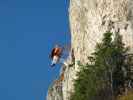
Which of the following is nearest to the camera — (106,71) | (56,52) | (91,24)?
(106,71)

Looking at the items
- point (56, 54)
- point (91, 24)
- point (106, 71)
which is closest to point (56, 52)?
point (56, 54)

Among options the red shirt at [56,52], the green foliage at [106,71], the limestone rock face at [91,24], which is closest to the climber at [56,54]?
the red shirt at [56,52]

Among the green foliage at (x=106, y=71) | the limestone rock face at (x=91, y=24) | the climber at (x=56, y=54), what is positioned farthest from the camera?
the climber at (x=56, y=54)

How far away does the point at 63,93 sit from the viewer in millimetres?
106250

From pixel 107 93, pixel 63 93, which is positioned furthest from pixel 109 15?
pixel 63 93

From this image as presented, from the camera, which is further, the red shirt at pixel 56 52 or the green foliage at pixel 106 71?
the red shirt at pixel 56 52

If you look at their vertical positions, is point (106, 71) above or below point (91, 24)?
below

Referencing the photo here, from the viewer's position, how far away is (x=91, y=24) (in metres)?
94.0

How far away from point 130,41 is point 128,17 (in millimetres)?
2375

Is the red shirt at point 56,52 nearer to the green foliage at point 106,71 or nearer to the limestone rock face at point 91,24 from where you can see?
the limestone rock face at point 91,24

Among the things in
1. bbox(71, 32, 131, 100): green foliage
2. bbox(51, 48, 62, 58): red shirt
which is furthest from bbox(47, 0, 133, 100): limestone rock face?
bbox(51, 48, 62, 58): red shirt

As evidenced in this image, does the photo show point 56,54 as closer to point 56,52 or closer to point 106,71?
point 56,52

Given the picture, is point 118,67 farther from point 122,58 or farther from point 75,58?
point 75,58

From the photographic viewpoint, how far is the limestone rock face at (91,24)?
8869 centimetres
